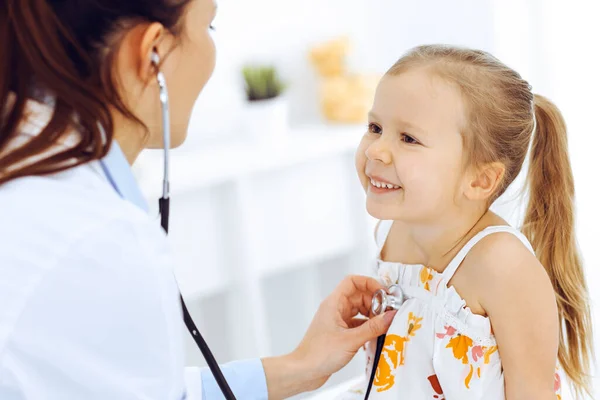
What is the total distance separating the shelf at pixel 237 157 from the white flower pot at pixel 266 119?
0.03 meters

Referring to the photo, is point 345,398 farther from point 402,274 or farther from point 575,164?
point 575,164

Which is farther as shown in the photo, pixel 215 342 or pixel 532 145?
pixel 215 342

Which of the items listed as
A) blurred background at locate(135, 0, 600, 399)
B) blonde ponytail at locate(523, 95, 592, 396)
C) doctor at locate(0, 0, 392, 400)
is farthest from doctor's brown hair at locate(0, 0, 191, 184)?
blurred background at locate(135, 0, 600, 399)

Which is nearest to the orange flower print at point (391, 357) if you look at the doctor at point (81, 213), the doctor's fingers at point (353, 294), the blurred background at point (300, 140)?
the doctor's fingers at point (353, 294)

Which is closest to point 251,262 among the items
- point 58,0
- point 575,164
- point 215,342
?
point 215,342

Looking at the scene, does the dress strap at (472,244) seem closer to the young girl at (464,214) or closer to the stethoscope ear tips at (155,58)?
the young girl at (464,214)

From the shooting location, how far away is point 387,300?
1.29 meters

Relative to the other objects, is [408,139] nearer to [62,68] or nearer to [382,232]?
[382,232]

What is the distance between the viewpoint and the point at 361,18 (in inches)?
119

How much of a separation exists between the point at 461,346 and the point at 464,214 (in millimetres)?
212

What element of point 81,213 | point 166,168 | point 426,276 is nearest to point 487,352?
point 426,276

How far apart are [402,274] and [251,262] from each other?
1.22 metres

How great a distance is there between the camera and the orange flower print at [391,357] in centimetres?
127

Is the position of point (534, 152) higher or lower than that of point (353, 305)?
higher
